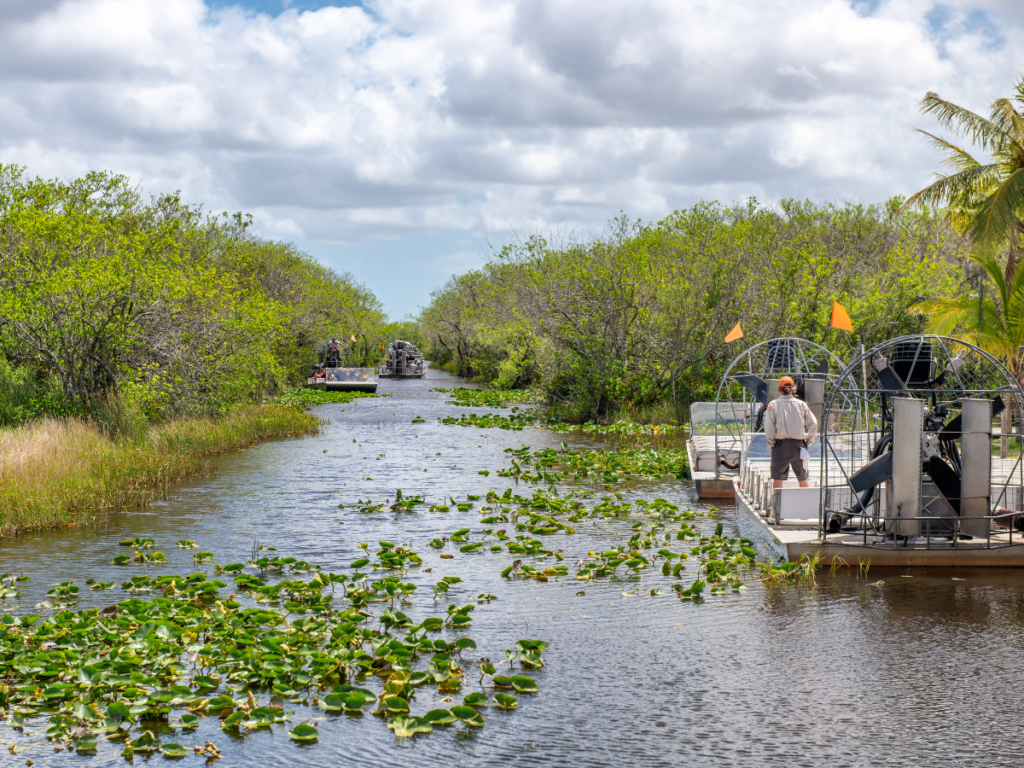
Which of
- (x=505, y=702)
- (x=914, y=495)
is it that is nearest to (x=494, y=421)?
(x=914, y=495)

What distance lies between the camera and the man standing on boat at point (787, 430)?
1371 cm

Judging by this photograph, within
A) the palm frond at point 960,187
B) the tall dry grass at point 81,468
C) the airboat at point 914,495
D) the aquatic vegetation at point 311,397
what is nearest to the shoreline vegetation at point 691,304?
the palm frond at point 960,187

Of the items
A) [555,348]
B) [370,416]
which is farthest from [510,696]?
[370,416]

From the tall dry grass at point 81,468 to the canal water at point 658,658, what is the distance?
56 cm

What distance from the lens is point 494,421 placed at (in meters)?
33.5

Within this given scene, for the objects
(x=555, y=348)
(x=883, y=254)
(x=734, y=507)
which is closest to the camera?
(x=734, y=507)

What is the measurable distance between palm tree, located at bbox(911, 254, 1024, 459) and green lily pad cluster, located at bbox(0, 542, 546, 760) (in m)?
15.8

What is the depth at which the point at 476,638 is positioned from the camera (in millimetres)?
9359

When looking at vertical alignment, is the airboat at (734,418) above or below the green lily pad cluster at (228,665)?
above

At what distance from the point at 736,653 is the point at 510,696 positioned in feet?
8.48

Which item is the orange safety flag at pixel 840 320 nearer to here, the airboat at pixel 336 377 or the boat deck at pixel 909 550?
the boat deck at pixel 909 550

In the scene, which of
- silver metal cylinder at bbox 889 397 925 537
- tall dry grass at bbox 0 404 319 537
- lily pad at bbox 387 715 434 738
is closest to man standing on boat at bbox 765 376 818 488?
silver metal cylinder at bbox 889 397 925 537

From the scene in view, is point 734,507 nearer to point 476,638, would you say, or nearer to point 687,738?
point 476,638

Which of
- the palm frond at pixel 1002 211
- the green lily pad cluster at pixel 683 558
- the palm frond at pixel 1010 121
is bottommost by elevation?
the green lily pad cluster at pixel 683 558
